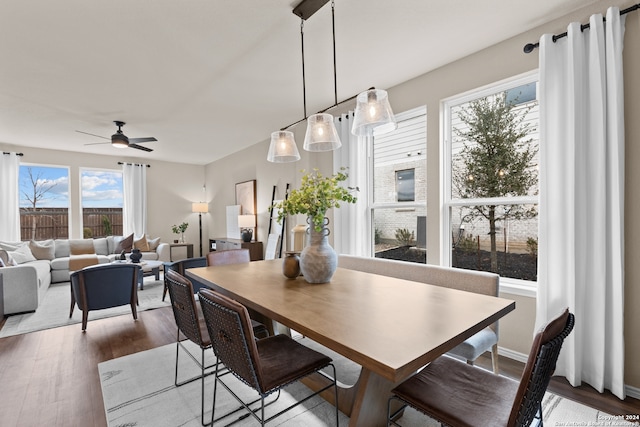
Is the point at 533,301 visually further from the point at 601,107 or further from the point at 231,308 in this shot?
the point at 231,308

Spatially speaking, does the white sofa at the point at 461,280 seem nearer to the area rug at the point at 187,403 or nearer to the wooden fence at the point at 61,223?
the area rug at the point at 187,403

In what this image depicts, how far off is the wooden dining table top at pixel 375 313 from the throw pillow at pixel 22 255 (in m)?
4.83

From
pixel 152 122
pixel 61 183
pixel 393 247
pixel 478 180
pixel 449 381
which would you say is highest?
pixel 152 122

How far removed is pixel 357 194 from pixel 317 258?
77.0 inches

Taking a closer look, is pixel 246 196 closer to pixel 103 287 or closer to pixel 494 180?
pixel 103 287

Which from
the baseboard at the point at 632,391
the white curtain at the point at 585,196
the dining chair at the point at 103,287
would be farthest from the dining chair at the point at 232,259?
the baseboard at the point at 632,391

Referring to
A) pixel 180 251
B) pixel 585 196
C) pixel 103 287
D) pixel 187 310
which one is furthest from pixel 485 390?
pixel 180 251

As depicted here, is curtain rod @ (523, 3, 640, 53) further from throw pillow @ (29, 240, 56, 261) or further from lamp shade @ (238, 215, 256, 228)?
throw pillow @ (29, 240, 56, 261)

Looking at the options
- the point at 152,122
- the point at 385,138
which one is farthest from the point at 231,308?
the point at 152,122

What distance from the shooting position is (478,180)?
2.84 meters

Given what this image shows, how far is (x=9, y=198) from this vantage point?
562 centimetres

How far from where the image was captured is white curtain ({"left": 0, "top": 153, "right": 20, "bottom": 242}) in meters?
5.54

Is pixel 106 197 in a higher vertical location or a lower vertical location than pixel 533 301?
higher

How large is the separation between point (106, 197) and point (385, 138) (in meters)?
6.55
